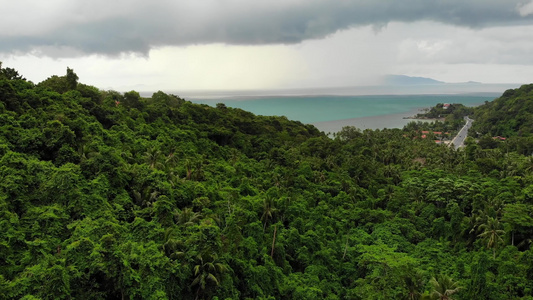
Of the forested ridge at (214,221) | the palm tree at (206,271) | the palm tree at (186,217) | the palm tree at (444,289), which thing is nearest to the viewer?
the forested ridge at (214,221)

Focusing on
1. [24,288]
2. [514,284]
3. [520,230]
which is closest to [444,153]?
[520,230]

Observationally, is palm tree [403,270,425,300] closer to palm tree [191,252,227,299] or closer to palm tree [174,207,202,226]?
palm tree [191,252,227,299]

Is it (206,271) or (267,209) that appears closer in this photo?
(206,271)

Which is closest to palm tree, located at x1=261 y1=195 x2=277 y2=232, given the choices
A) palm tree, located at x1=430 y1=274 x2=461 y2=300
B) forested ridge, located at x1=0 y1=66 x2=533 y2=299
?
forested ridge, located at x1=0 y1=66 x2=533 y2=299

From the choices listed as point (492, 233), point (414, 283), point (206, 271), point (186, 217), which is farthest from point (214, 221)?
point (492, 233)

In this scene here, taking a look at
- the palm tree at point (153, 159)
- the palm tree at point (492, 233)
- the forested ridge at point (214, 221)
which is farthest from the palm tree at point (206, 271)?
the palm tree at point (492, 233)

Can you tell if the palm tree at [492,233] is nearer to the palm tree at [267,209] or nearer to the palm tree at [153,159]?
the palm tree at [267,209]

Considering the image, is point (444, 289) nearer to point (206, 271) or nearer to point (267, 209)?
point (206, 271)
